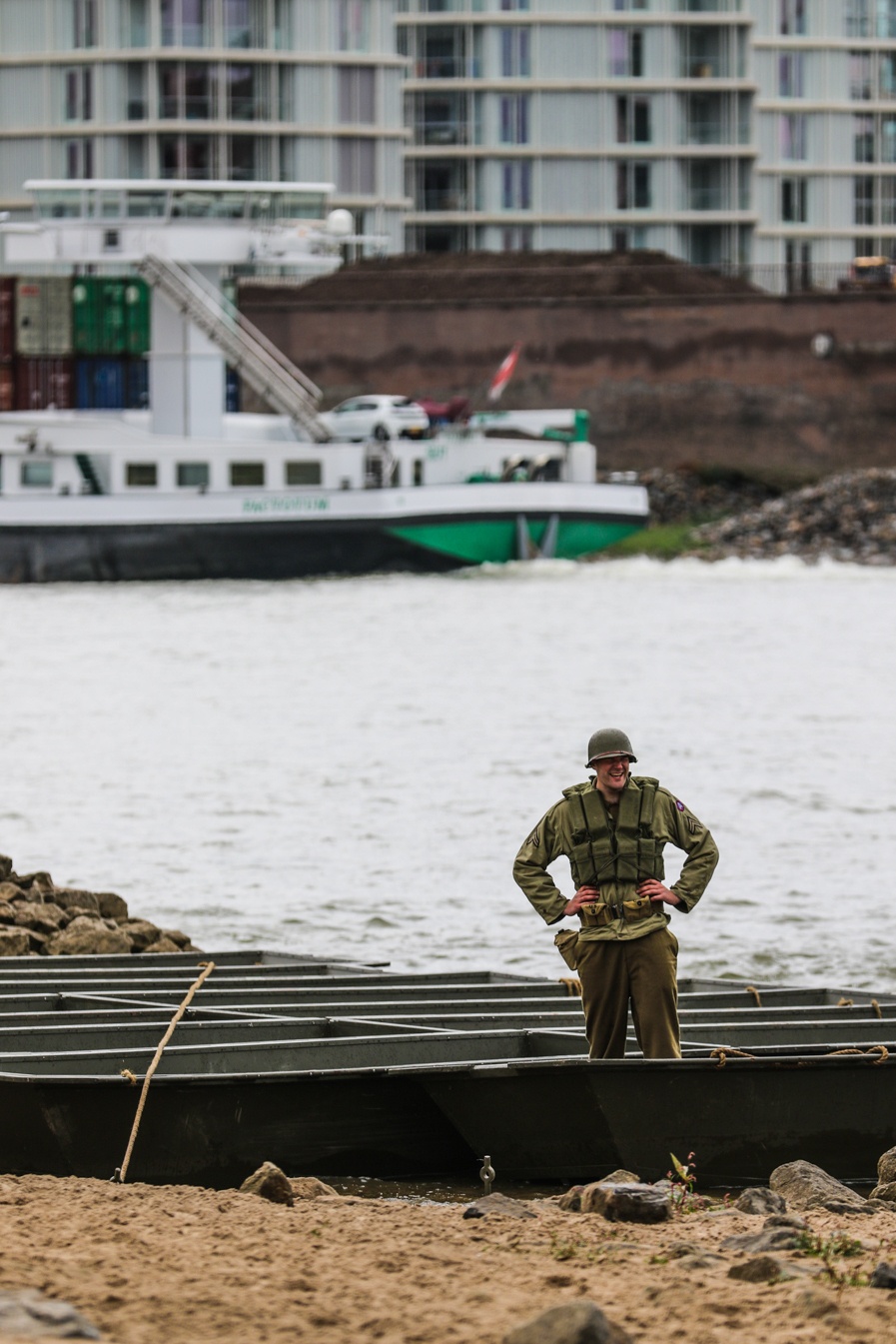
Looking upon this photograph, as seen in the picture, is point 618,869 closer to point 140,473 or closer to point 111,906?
point 111,906

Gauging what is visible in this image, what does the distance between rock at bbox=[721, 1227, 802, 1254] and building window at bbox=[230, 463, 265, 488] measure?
38701 mm

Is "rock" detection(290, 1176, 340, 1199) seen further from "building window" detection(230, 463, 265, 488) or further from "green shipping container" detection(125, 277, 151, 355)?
"green shipping container" detection(125, 277, 151, 355)

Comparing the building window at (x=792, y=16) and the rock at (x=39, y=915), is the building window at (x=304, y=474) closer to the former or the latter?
the rock at (x=39, y=915)

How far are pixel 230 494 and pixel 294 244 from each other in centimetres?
497

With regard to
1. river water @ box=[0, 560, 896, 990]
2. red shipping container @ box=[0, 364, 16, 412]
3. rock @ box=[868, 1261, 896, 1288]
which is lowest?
river water @ box=[0, 560, 896, 990]

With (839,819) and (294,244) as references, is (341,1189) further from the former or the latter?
(294,244)

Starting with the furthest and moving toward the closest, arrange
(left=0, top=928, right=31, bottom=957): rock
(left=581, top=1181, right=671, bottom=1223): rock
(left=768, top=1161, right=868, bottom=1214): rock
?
(left=0, top=928, right=31, bottom=957): rock → (left=768, top=1161, right=868, bottom=1214): rock → (left=581, top=1181, right=671, bottom=1223): rock

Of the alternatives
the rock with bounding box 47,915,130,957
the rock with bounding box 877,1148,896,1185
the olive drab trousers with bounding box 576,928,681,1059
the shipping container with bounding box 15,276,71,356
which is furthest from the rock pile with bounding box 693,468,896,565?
the olive drab trousers with bounding box 576,928,681,1059

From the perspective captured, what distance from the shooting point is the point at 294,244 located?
4581cm

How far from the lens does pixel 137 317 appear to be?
47.1 metres

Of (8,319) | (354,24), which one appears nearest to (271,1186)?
(8,319)

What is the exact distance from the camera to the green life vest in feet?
27.5

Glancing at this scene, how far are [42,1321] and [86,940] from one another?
660 cm

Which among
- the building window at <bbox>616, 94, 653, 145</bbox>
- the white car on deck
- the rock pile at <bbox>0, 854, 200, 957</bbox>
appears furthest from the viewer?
the building window at <bbox>616, 94, 653, 145</bbox>
